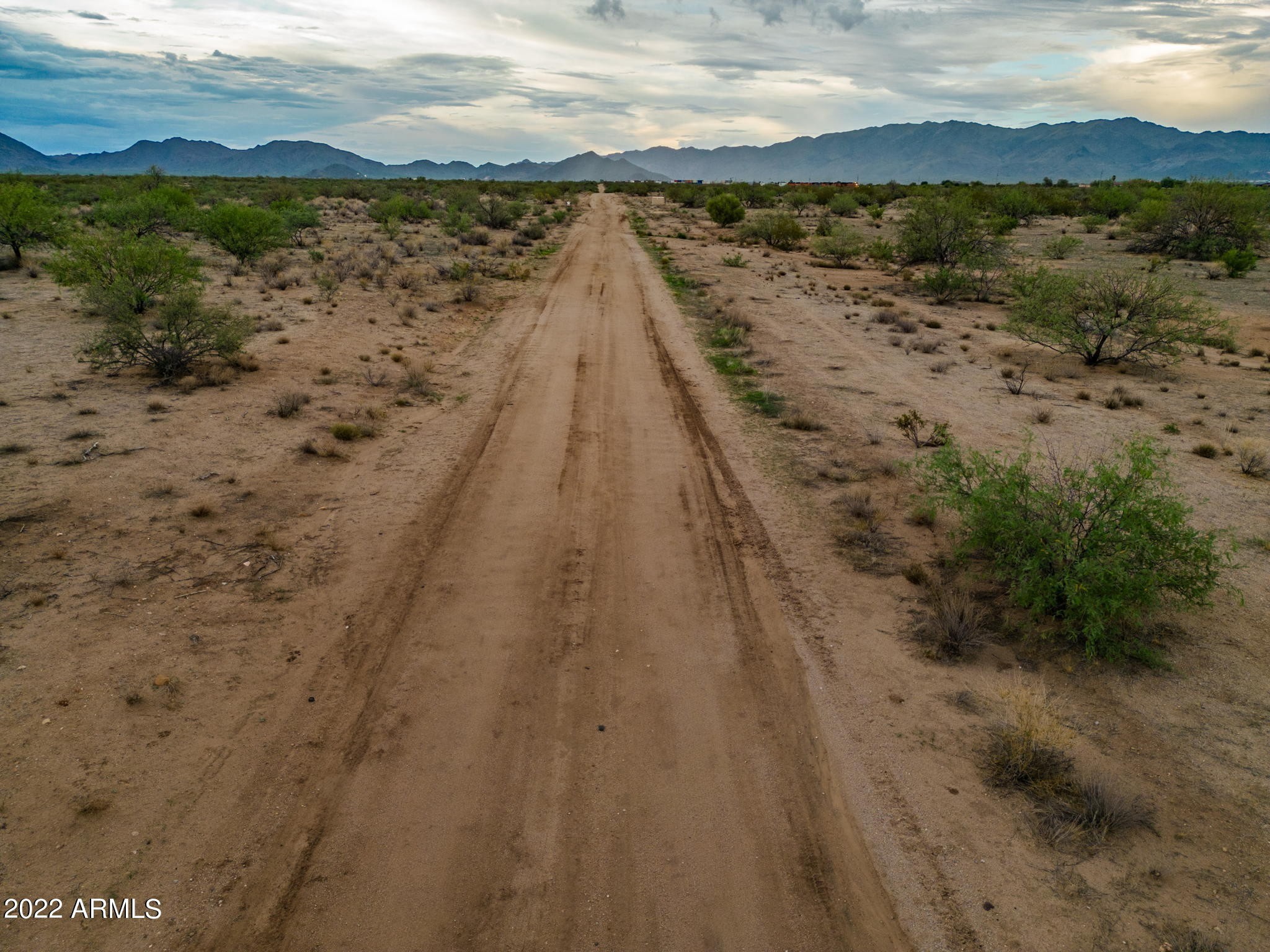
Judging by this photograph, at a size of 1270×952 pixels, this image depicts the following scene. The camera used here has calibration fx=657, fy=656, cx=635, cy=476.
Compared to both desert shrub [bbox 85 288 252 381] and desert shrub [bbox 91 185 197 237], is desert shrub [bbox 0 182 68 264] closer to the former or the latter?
desert shrub [bbox 91 185 197 237]

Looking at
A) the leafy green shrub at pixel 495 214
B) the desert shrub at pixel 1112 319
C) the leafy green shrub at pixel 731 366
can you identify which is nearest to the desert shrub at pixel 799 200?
the leafy green shrub at pixel 495 214

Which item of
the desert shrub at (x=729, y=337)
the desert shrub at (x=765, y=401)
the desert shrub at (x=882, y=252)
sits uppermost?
the desert shrub at (x=882, y=252)

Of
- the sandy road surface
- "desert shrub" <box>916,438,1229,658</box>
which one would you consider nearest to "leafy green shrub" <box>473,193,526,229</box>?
the sandy road surface

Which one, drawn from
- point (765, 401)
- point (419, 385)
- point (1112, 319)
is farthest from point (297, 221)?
point (1112, 319)

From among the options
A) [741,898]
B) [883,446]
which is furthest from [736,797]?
[883,446]

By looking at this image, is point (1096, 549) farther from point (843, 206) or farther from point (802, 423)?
point (843, 206)

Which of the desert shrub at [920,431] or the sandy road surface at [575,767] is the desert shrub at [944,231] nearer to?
the desert shrub at [920,431]
